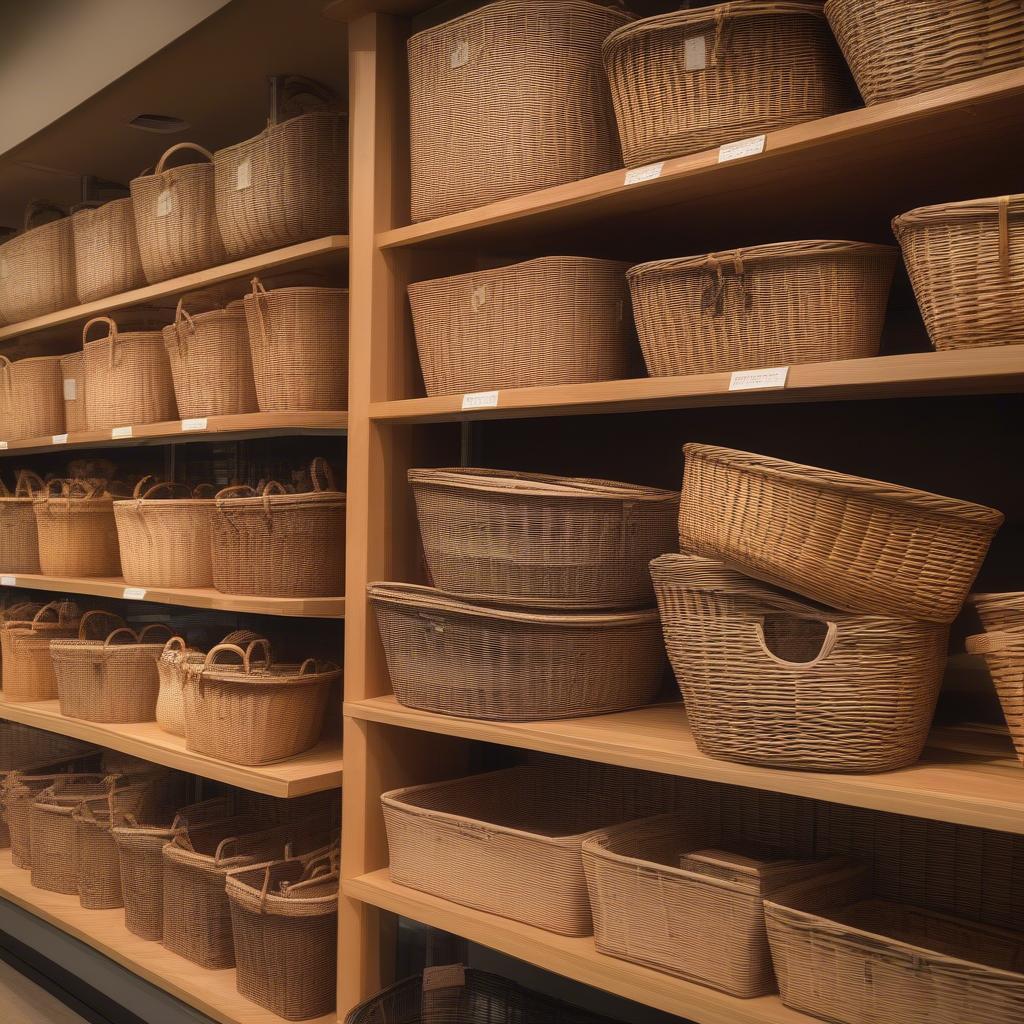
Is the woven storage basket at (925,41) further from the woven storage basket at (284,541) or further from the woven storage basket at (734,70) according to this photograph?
the woven storage basket at (284,541)

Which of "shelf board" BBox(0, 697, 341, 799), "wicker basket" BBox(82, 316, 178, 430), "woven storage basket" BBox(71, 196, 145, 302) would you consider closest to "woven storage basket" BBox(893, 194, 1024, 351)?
"shelf board" BBox(0, 697, 341, 799)

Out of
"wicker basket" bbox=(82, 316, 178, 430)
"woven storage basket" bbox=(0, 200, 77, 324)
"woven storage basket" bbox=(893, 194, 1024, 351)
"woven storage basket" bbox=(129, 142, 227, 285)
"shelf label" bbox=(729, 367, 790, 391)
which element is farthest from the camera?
"woven storage basket" bbox=(0, 200, 77, 324)

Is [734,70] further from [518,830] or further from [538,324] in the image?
[518,830]

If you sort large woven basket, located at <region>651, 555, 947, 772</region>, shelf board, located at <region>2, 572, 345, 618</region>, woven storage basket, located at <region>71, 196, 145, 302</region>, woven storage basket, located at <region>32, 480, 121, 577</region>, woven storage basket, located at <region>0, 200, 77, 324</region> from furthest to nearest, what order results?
woven storage basket, located at <region>0, 200, 77, 324</region>, woven storage basket, located at <region>32, 480, 121, 577</region>, woven storage basket, located at <region>71, 196, 145, 302</region>, shelf board, located at <region>2, 572, 345, 618</region>, large woven basket, located at <region>651, 555, 947, 772</region>

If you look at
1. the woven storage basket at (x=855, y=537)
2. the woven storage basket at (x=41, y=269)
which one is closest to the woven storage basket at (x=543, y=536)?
the woven storage basket at (x=855, y=537)

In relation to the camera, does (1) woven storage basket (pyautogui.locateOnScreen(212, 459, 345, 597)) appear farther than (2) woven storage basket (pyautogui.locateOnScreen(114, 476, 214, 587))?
No

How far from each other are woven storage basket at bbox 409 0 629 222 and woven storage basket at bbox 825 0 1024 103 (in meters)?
0.62

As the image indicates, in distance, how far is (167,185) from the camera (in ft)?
11.0

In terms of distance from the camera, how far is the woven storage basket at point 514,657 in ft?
7.59

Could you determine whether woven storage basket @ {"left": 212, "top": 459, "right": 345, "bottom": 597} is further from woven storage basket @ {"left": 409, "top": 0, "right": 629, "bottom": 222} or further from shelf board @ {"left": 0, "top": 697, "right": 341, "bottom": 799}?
woven storage basket @ {"left": 409, "top": 0, "right": 629, "bottom": 222}

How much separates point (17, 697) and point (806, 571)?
322 cm

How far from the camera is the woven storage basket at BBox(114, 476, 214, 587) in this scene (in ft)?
10.8

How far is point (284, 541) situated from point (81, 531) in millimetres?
1252

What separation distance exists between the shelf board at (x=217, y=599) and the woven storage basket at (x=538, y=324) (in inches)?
29.6
